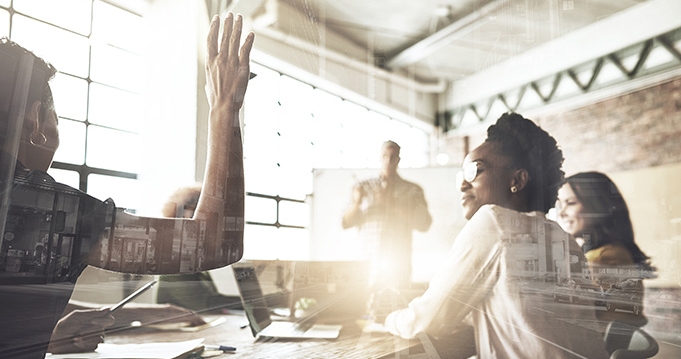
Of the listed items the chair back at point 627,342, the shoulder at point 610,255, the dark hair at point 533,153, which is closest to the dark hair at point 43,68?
the dark hair at point 533,153

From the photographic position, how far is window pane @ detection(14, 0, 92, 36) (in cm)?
85

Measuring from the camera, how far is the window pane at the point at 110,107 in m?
0.90

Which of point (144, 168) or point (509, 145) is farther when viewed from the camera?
point (509, 145)

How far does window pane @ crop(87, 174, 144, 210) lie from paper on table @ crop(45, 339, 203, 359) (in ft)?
1.03

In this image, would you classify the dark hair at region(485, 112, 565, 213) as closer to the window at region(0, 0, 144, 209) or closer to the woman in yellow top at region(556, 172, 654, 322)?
the woman in yellow top at region(556, 172, 654, 322)

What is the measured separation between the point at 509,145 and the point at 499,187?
0.36 ft

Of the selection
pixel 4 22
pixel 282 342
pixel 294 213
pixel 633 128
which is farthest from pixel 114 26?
pixel 633 128

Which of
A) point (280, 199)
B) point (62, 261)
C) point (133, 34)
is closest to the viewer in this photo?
point (62, 261)

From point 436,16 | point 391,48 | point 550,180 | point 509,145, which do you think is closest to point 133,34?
point 391,48

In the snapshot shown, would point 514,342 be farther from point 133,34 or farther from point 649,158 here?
point 133,34

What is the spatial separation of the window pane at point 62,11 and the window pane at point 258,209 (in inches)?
18.5

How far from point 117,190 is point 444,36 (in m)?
0.82

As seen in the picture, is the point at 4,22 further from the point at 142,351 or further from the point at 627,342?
the point at 627,342

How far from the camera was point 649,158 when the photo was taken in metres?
1.02
